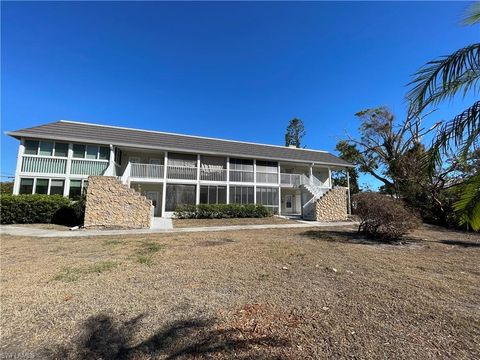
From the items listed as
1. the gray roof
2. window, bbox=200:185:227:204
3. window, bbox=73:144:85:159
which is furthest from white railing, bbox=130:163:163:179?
window, bbox=200:185:227:204

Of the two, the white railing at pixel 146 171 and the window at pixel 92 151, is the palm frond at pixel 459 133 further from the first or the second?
the window at pixel 92 151

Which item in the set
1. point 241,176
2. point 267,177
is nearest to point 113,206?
point 241,176

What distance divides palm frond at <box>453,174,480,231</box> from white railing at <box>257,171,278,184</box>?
19403mm

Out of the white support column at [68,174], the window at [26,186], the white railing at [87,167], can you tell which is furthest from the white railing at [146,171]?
the window at [26,186]

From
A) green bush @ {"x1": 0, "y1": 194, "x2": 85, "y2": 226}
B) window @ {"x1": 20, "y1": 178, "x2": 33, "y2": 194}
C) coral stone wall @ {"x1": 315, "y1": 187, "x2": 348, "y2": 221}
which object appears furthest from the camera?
coral stone wall @ {"x1": 315, "y1": 187, "x2": 348, "y2": 221}

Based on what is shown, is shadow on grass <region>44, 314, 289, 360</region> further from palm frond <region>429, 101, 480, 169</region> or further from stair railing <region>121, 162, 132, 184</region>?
stair railing <region>121, 162, 132, 184</region>

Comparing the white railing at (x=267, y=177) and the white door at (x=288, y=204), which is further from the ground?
the white railing at (x=267, y=177)

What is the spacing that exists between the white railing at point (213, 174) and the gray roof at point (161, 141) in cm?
163

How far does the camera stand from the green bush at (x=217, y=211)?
18.5 meters

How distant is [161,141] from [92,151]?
5.43 m

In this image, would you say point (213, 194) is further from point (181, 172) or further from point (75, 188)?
point (75, 188)

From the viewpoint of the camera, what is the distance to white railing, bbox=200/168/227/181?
22312 millimetres

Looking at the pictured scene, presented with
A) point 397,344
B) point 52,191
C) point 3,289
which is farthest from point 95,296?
point 52,191

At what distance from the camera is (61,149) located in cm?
1834
